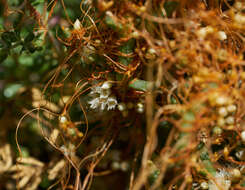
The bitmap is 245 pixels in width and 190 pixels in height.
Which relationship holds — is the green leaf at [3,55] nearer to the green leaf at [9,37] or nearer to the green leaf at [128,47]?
the green leaf at [9,37]

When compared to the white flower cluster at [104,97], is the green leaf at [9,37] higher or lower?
higher

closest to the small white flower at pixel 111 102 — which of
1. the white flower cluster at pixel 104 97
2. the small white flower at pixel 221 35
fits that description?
the white flower cluster at pixel 104 97

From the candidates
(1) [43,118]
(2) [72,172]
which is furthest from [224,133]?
(1) [43,118]

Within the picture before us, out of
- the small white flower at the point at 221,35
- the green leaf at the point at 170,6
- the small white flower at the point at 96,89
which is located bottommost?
the small white flower at the point at 96,89

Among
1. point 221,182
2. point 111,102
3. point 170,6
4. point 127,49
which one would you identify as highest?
point 170,6

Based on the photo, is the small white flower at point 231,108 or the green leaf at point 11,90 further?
the green leaf at point 11,90

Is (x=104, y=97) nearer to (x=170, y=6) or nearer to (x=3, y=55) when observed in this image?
(x=170, y=6)

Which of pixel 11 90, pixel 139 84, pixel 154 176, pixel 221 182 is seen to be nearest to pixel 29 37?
pixel 11 90

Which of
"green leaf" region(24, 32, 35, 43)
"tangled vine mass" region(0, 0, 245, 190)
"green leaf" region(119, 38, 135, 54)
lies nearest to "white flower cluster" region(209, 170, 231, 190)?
"tangled vine mass" region(0, 0, 245, 190)

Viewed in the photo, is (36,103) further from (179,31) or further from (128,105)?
(179,31)
